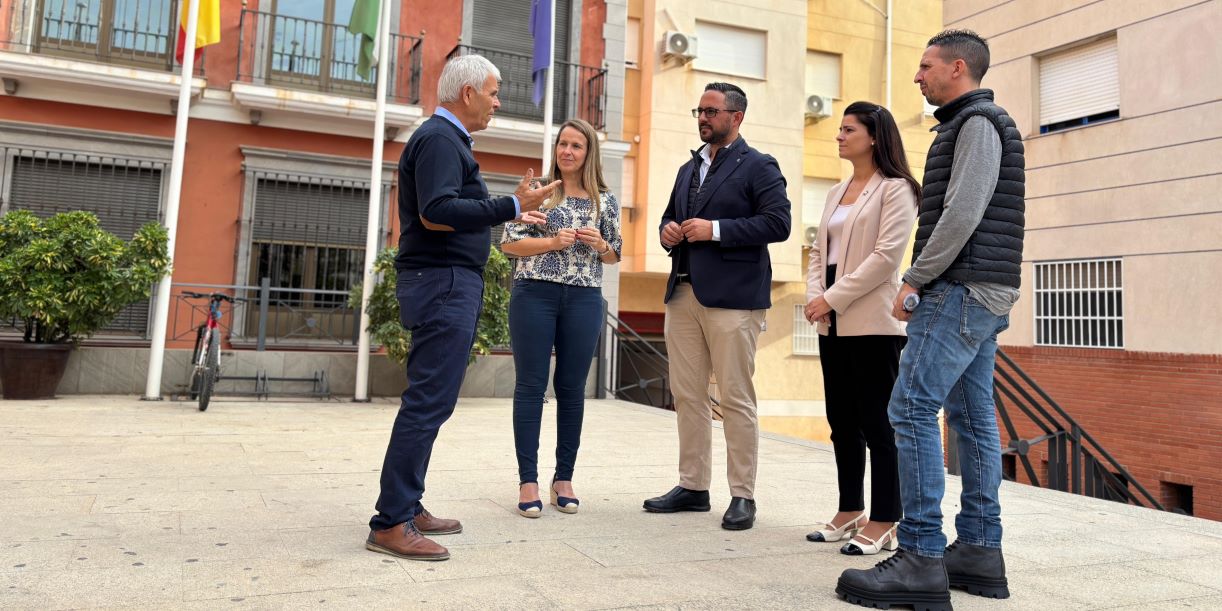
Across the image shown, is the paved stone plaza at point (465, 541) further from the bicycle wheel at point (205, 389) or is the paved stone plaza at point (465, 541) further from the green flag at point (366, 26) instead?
the green flag at point (366, 26)

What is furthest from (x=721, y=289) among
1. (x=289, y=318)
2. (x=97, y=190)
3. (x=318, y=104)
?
(x=97, y=190)

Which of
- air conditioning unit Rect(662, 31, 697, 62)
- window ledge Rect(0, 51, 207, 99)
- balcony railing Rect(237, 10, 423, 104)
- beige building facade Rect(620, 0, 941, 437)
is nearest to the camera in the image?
window ledge Rect(0, 51, 207, 99)

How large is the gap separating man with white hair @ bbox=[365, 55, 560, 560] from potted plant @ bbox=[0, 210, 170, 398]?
257 inches

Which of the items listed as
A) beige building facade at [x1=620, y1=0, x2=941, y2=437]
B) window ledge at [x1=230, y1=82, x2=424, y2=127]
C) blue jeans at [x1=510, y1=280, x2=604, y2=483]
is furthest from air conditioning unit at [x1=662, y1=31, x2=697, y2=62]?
blue jeans at [x1=510, y1=280, x2=604, y2=483]

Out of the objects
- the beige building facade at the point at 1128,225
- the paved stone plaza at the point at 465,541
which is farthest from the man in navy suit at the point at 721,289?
the beige building facade at the point at 1128,225

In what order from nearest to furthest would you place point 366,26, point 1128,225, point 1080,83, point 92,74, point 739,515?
point 739,515
point 92,74
point 366,26
point 1128,225
point 1080,83

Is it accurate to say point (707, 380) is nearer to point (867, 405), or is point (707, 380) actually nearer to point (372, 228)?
point (867, 405)

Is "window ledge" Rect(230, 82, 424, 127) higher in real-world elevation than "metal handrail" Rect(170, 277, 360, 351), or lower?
higher

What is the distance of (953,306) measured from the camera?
2.61 meters

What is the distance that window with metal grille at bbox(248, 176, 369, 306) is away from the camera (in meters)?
10.9

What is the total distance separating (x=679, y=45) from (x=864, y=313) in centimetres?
1274

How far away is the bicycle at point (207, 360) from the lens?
756 centimetres

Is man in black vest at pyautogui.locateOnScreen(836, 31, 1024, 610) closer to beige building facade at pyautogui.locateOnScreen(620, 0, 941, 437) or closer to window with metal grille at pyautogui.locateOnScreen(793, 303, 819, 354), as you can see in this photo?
beige building facade at pyautogui.locateOnScreen(620, 0, 941, 437)

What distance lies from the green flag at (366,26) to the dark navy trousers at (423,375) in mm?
8099
